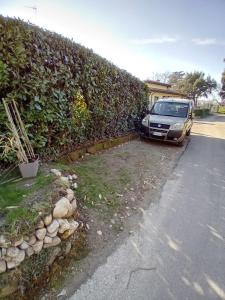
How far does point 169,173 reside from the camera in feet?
18.9

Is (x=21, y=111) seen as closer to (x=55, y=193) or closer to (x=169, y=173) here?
(x=55, y=193)

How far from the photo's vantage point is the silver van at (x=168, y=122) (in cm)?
841

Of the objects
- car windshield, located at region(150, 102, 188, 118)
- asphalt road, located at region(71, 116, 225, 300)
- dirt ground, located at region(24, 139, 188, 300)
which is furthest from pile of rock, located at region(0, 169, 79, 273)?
car windshield, located at region(150, 102, 188, 118)

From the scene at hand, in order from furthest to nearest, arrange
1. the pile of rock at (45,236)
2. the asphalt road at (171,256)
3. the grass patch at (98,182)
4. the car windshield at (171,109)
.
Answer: the car windshield at (171,109) < the grass patch at (98,182) < the asphalt road at (171,256) < the pile of rock at (45,236)

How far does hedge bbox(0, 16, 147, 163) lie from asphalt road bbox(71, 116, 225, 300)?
2.38 metres

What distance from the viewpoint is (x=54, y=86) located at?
4418 mm

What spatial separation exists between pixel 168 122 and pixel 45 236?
7.05m

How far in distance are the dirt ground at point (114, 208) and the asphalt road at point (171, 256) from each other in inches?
5.2

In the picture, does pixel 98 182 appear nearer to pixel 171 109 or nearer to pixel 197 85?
pixel 171 109

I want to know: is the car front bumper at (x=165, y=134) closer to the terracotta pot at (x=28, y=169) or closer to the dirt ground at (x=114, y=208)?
the dirt ground at (x=114, y=208)

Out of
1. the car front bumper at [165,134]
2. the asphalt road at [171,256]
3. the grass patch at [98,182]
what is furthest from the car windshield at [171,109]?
the asphalt road at [171,256]

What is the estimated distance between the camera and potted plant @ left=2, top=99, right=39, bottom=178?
3.34 m

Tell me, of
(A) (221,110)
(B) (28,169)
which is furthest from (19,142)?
(A) (221,110)

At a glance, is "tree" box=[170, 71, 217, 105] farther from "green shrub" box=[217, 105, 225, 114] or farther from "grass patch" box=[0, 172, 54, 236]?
"grass patch" box=[0, 172, 54, 236]
